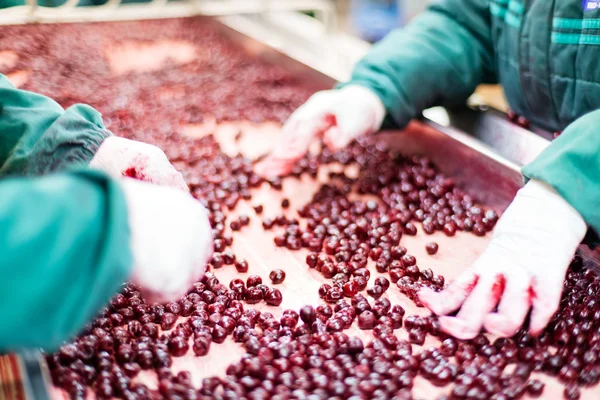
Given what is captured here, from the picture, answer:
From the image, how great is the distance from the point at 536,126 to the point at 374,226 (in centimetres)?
91

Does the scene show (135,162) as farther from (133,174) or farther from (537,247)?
(537,247)

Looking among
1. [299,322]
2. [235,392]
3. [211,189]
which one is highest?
[235,392]

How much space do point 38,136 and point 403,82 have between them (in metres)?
1.51

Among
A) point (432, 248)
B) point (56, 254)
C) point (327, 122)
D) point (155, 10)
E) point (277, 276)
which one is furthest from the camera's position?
point (155, 10)

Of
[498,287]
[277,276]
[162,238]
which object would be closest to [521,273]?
[498,287]

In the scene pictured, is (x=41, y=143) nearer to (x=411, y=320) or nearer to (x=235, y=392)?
(x=235, y=392)

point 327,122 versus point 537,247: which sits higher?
point 537,247

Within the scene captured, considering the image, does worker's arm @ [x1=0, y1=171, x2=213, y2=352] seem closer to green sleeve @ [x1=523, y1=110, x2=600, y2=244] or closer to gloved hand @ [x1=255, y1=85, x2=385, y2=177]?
green sleeve @ [x1=523, y1=110, x2=600, y2=244]

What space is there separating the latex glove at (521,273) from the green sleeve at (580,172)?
0.11 feet

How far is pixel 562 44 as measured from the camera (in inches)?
79.0

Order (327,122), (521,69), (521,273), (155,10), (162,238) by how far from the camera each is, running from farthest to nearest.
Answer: (155,10) → (327,122) → (521,69) → (521,273) → (162,238)

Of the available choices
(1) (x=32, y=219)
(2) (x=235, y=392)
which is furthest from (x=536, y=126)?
(1) (x=32, y=219)

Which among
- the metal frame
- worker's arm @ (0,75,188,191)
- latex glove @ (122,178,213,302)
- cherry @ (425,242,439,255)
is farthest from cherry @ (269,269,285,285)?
the metal frame

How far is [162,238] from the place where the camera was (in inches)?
43.8
